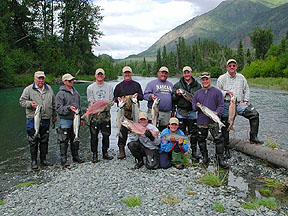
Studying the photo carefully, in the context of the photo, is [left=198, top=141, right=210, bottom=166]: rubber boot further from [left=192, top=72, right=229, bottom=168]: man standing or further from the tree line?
the tree line

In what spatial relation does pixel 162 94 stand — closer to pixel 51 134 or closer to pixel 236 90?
pixel 236 90

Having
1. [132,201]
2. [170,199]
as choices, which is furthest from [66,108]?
[170,199]

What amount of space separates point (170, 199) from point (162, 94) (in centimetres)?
320

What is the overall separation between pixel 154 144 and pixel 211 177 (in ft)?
5.70

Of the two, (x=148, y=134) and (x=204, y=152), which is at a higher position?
(x=148, y=134)

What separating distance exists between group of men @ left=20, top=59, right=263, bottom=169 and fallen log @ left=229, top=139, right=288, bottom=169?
0.97 m

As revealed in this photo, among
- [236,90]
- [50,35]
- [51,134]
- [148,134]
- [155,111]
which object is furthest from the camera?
[50,35]

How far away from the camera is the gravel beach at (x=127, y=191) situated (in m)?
4.78

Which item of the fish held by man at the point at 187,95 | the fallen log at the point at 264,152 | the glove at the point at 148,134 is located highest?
the fish held by man at the point at 187,95

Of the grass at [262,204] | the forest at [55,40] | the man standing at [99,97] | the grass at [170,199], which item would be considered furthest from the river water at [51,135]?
the forest at [55,40]

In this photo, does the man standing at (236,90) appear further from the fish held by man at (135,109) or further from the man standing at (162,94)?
the fish held by man at (135,109)

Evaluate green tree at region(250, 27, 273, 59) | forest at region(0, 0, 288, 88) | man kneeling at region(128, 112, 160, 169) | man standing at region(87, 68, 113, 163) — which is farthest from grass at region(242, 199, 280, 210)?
green tree at region(250, 27, 273, 59)

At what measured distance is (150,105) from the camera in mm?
7562

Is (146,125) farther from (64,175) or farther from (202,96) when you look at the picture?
(64,175)
